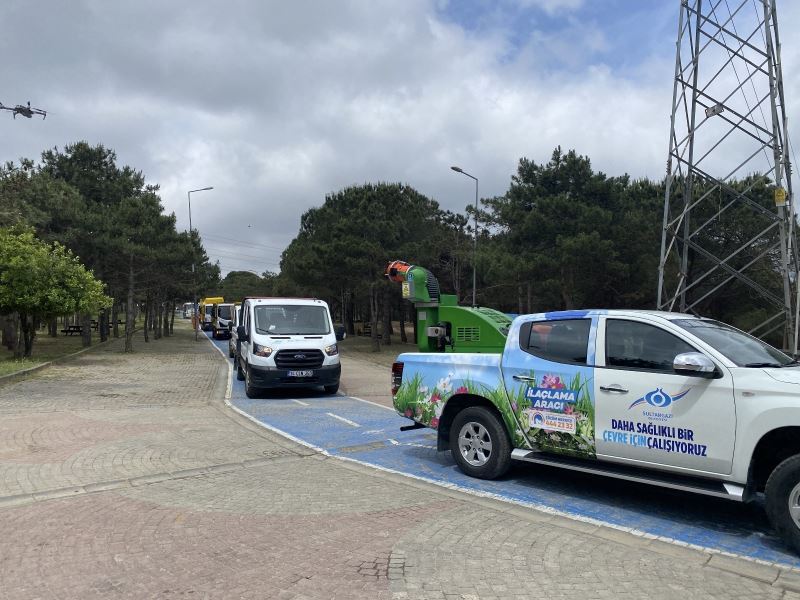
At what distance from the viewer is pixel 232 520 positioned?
17.6 feet

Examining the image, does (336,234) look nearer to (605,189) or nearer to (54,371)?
(605,189)

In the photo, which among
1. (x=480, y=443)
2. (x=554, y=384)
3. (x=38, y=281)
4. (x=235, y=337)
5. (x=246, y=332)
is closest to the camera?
(x=554, y=384)

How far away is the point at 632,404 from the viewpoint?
17.7ft

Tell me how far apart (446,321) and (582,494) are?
143 inches

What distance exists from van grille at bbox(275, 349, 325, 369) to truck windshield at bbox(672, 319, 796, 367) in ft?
30.4

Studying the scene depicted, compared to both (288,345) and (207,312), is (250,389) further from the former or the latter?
(207,312)

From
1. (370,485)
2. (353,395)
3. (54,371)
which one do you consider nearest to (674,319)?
(370,485)

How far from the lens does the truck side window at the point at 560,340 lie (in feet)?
19.5

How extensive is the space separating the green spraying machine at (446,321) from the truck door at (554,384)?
5.91 feet

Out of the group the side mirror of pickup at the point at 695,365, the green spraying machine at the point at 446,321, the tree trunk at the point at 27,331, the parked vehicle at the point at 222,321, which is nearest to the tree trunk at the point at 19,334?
the tree trunk at the point at 27,331

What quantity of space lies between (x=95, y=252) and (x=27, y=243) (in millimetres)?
9816

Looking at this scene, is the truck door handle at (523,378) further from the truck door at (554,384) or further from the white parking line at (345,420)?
the white parking line at (345,420)

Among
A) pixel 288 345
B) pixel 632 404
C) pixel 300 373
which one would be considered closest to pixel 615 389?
pixel 632 404

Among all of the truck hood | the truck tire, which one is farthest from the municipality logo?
the truck tire
